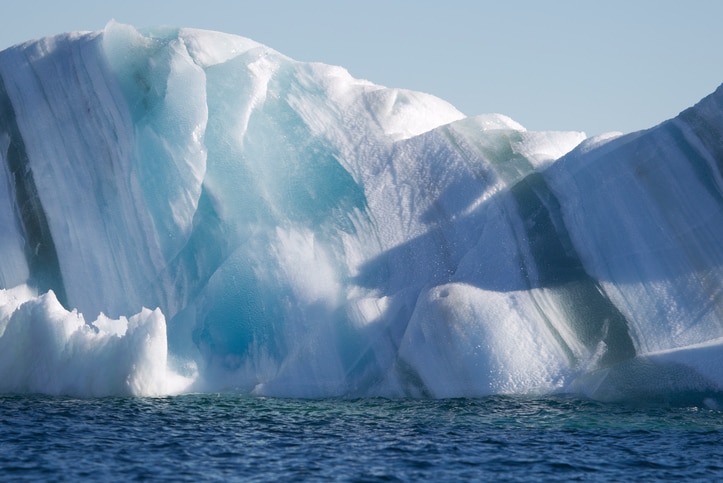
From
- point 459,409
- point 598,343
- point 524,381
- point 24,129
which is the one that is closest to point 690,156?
point 598,343

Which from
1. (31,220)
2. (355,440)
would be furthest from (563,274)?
(31,220)

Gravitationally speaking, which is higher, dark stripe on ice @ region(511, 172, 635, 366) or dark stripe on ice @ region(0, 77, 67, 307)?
dark stripe on ice @ region(0, 77, 67, 307)

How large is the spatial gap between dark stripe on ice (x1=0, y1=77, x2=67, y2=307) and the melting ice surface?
1.4 inches

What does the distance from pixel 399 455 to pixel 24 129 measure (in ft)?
38.1

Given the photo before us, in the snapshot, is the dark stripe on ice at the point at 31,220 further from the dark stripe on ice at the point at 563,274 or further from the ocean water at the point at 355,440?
the dark stripe on ice at the point at 563,274

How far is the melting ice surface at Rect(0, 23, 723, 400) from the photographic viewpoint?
18.6 meters

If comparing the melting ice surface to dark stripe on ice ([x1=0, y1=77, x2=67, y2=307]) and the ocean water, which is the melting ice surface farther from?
the ocean water

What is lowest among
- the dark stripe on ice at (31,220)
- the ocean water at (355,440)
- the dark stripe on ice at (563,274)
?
the ocean water at (355,440)

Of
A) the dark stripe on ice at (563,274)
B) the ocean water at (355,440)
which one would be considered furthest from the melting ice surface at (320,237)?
the ocean water at (355,440)

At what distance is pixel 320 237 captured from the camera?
20.8 metres

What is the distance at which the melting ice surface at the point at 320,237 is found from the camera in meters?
18.6

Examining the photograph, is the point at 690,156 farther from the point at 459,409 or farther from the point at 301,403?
the point at 301,403

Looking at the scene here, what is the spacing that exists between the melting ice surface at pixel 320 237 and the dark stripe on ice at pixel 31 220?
0.12 ft

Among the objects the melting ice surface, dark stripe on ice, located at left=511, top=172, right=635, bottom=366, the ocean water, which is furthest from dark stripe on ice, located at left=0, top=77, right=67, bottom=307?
dark stripe on ice, located at left=511, top=172, right=635, bottom=366
